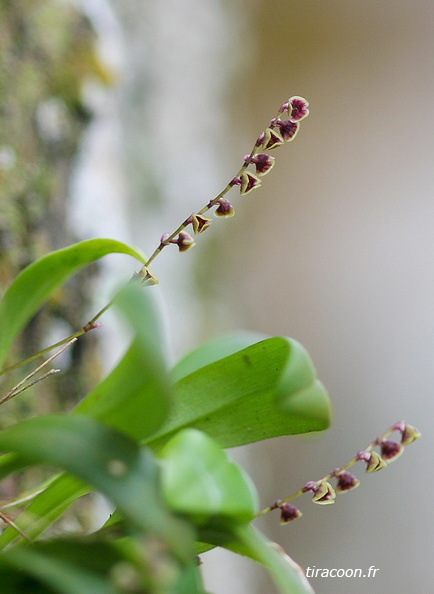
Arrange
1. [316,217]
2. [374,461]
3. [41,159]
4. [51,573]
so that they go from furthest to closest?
[316,217]
[41,159]
[374,461]
[51,573]

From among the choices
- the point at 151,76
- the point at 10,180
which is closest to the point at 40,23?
the point at 10,180

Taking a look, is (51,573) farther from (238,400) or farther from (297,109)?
(297,109)

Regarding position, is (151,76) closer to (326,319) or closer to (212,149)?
(212,149)

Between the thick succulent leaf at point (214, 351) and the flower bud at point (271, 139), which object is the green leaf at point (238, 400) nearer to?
the thick succulent leaf at point (214, 351)

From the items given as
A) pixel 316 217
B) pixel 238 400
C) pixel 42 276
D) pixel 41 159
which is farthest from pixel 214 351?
pixel 316 217

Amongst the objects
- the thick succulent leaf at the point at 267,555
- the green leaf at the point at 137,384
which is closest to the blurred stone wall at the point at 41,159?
the green leaf at the point at 137,384
